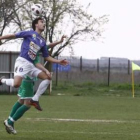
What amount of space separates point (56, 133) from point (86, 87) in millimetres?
35104

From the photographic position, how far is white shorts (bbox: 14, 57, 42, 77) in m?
13.4

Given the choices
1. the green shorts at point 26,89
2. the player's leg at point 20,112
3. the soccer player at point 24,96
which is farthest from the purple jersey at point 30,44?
the player's leg at point 20,112

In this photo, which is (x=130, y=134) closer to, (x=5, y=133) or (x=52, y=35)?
(x=5, y=133)

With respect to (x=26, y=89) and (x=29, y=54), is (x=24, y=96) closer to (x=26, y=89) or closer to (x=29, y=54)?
(x=26, y=89)

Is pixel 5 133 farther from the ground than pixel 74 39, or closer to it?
closer to it

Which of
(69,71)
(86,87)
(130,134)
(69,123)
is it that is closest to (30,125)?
(69,123)

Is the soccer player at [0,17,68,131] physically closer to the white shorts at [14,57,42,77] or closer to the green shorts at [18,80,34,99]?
the white shorts at [14,57,42,77]

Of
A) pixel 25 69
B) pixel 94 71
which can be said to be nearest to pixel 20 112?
pixel 25 69

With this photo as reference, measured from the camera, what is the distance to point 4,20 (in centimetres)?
4953

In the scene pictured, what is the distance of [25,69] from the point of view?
1338 cm

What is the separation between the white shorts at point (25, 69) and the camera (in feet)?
43.9

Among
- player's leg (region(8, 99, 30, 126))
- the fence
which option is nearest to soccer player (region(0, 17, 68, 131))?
player's leg (region(8, 99, 30, 126))

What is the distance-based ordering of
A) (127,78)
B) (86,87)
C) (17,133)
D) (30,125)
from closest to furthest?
(17,133)
(30,125)
(86,87)
(127,78)

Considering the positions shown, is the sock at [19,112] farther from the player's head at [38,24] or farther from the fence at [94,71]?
the fence at [94,71]
